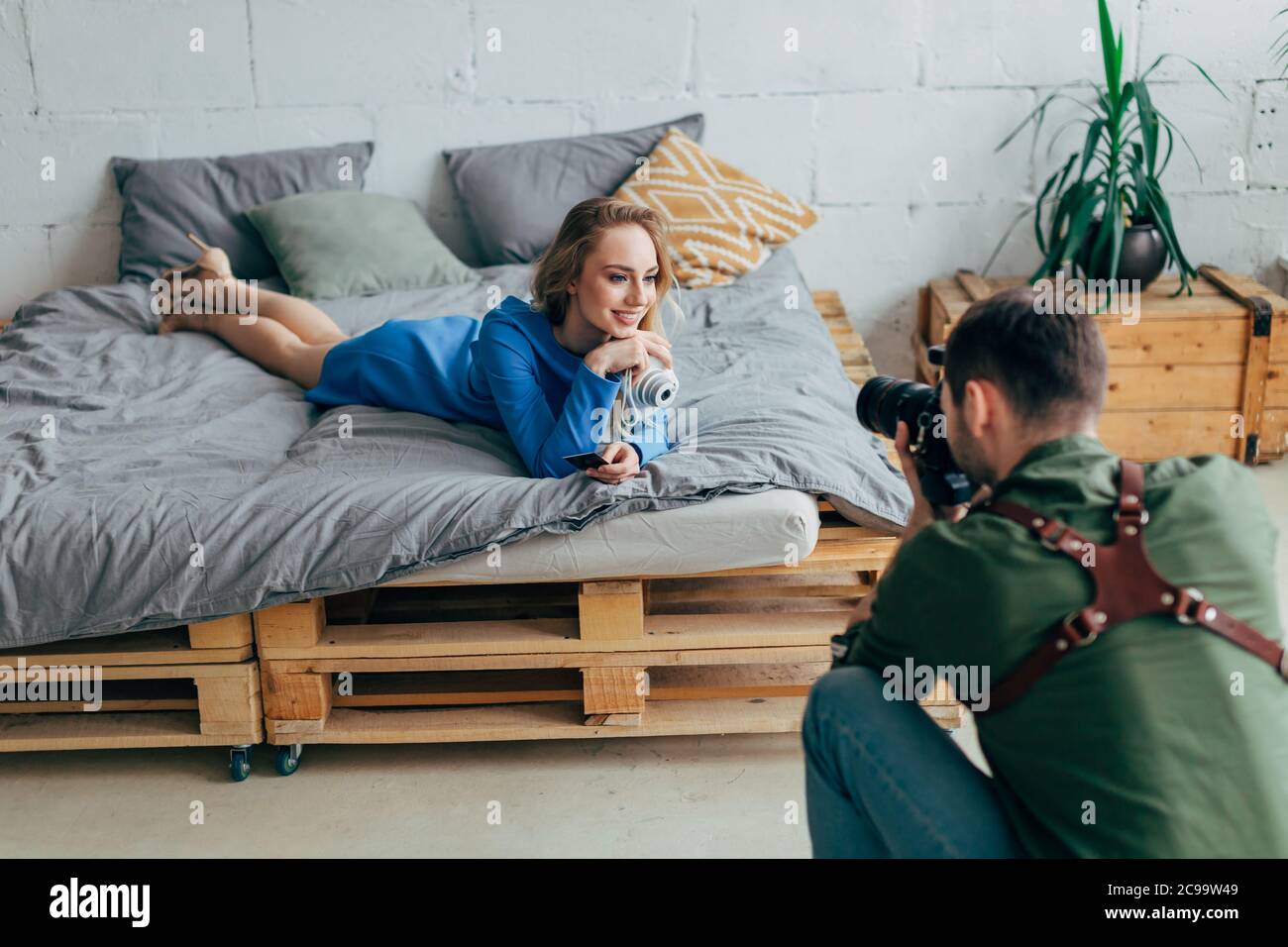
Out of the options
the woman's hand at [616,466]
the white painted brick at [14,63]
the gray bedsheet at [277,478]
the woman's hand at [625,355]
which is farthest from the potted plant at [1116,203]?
the white painted brick at [14,63]

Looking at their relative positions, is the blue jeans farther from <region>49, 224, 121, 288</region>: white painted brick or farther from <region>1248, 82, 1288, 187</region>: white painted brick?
<region>49, 224, 121, 288</region>: white painted brick

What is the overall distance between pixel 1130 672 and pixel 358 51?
2.97 m

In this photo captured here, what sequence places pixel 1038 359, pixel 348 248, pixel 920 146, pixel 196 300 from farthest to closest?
pixel 920 146, pixel 348 248, pixel 196 300, pixel 1038 359

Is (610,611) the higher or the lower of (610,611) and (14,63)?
the lower

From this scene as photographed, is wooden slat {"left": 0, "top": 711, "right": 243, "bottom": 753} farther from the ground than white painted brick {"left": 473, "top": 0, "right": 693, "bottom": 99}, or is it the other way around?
white painted brick {"left": 473, "top": 0, "right": 693, "bottom": 99}

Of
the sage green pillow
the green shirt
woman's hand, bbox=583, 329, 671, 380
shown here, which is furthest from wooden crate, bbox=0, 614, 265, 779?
the sage green pillow

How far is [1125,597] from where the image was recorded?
43.7 inches

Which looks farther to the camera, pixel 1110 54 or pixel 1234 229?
pixel 1234 229

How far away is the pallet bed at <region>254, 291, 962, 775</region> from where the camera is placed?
79.3 inches

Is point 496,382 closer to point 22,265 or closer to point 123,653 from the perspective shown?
point 123,653

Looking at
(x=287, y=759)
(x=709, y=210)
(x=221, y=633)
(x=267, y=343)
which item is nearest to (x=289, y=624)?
(x=221, y=633)

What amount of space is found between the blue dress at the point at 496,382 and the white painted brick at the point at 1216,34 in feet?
6.78

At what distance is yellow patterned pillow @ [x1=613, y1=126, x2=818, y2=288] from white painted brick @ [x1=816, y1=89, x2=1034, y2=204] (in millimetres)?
238

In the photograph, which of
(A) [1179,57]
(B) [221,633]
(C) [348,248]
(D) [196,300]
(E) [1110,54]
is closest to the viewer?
(B) [221,633]
